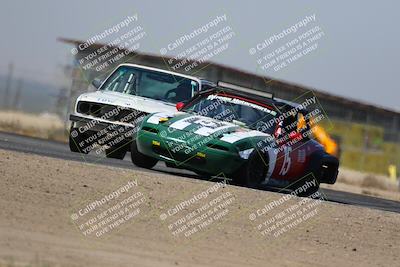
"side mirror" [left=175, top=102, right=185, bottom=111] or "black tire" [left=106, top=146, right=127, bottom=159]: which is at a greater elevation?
"side mirror" [left=175, top=102, right=185, bottom=111]

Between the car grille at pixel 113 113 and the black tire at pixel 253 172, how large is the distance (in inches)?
82.2

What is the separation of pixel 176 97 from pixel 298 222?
508 centimetres

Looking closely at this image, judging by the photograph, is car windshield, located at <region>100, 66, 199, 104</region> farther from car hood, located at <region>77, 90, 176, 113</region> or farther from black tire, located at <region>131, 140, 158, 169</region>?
black tire, located at <region>131, 140, 158, 169</region>

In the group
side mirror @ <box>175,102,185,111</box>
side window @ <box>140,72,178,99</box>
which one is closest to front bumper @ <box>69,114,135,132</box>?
side mirror @ <box>175,102,185,111</box>

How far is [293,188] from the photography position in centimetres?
1584

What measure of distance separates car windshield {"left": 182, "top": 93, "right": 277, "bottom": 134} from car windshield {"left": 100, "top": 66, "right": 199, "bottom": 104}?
1325 millimetres

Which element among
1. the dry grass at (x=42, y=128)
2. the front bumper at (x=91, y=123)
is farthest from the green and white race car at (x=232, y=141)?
the dry grass at (x=42, y=128)

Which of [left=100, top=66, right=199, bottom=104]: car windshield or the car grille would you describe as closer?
the car grille

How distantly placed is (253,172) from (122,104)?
100 inches

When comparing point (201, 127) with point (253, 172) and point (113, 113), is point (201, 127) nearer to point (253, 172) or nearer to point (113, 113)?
point (253, 172)

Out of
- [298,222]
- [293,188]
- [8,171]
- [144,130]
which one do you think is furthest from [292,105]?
[8,171]

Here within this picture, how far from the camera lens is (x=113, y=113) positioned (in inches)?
624

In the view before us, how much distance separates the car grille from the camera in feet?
51.8

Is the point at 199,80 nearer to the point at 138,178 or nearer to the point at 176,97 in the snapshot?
the point at 176,97
